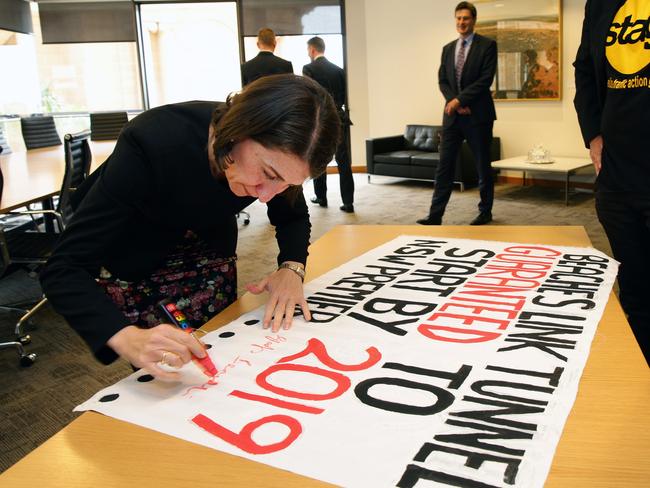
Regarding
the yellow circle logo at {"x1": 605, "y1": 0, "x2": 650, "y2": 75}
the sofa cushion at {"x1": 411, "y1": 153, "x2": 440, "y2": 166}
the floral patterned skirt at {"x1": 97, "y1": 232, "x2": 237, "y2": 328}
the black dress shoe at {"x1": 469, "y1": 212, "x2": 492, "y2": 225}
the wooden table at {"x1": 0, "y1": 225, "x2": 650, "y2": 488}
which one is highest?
the yellow circle logo at {"x1": 605, "y1": 0, "x2": 650, "y2": 75}

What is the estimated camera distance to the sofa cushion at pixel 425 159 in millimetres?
7071

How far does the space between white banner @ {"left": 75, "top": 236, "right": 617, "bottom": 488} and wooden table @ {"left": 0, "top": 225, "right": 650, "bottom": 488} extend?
0.08ft

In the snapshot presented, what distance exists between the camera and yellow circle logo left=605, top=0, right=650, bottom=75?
156 centimetres

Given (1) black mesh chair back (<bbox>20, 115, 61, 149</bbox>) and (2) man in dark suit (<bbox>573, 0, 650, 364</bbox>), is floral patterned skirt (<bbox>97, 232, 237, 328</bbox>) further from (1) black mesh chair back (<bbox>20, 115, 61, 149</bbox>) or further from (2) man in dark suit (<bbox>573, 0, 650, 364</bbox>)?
(1) black mesh chair back (<bbox>20, 115, 61, 149</bbox>)

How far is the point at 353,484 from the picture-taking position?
2.36 ft

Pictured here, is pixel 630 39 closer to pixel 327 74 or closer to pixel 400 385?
pixel 400 385

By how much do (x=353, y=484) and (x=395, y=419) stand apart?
16cm

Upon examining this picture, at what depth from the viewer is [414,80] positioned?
26.0ft

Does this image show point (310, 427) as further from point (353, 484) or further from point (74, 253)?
point (74, 253)

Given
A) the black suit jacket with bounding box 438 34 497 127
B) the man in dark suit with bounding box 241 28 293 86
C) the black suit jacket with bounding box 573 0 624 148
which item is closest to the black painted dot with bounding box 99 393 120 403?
the black suit jacket with bounding box 573 0 624 148

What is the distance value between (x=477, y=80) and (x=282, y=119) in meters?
4.14

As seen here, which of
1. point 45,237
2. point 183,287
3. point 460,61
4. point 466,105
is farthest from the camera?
point 460,61

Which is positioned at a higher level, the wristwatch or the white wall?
the white wall

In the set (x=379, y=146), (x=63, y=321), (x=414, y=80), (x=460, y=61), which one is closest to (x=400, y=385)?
(x=63, y=321)
